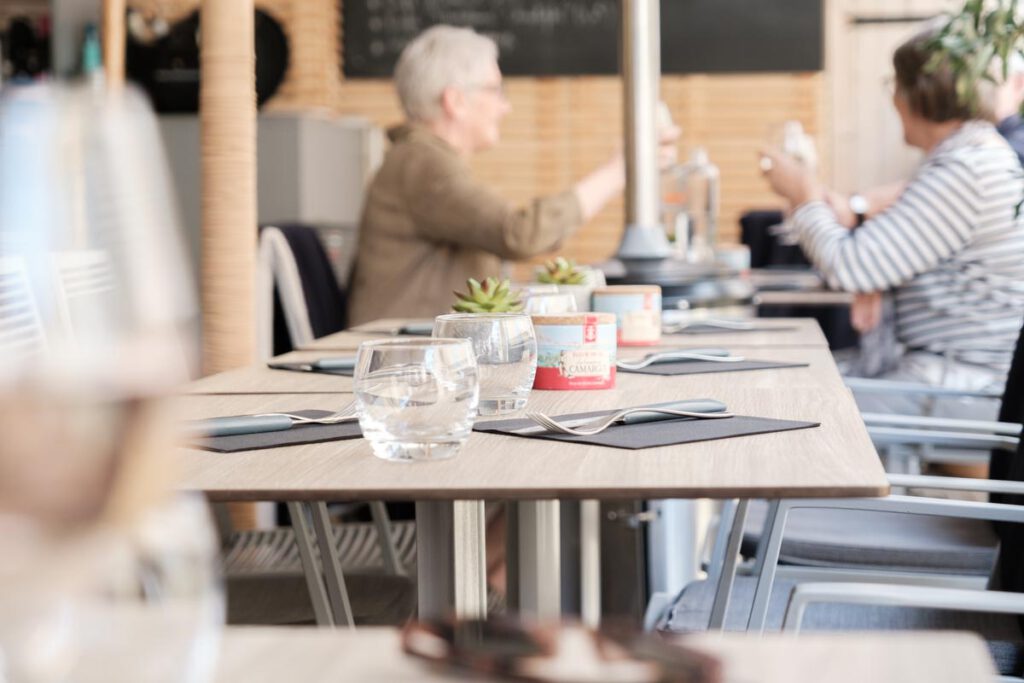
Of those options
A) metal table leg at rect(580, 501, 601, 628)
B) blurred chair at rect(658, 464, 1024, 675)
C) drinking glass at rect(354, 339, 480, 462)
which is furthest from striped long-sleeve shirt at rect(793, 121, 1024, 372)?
drinking glass at rect(354, 339, 480, 462)

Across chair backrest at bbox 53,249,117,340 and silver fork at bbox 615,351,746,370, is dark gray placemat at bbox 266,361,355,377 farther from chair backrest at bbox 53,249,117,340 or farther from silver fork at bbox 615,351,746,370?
chair backrest at bbox 53,249,117,340

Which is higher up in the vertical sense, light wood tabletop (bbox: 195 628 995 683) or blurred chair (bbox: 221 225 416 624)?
light wood tabletop (bbox: 195 628 995 683)

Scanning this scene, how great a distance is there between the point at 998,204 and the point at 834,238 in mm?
375

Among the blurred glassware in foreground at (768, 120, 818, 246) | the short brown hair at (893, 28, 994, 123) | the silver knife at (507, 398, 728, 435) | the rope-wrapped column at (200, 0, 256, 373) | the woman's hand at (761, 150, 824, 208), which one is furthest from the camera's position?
the blurred glassware in foreground at (768, 120, 818, 246)

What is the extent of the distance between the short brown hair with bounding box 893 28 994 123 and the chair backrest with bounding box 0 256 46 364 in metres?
2.76

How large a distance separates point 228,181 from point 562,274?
638 millimetres

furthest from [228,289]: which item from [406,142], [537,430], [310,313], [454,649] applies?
[454,649]

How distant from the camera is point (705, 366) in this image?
1727mm

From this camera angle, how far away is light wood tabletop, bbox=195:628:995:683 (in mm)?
426

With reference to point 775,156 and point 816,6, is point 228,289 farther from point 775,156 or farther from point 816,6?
point 816,6

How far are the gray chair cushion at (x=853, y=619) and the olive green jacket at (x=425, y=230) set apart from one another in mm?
1536

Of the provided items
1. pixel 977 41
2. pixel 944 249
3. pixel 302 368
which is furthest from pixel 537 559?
pixel 944 249

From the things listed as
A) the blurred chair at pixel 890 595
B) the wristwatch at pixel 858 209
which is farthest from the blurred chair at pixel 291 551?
the wristwatch at pixel 858 209

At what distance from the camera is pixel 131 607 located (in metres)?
0.35
